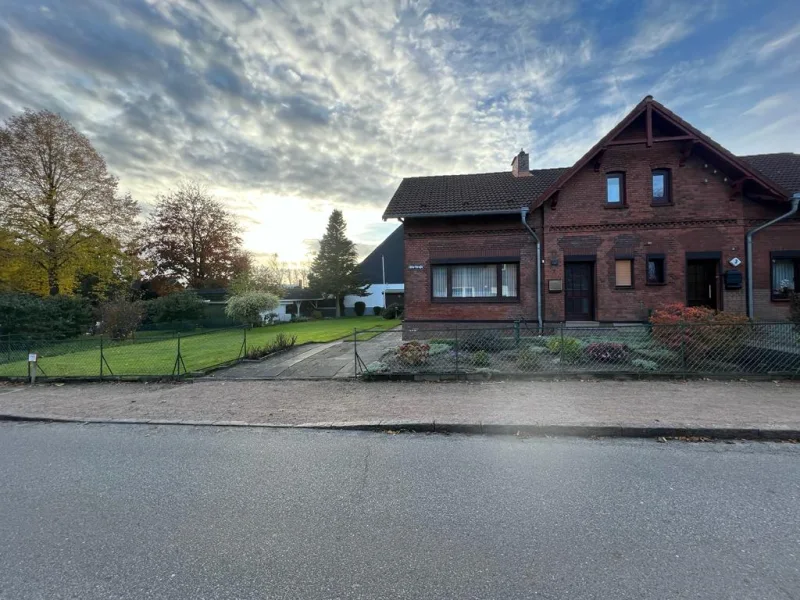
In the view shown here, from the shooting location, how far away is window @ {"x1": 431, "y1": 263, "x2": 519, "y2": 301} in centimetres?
1380

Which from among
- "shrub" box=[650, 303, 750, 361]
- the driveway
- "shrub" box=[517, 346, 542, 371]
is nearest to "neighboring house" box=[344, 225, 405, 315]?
the driveway

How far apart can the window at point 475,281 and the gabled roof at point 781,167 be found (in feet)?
31.0

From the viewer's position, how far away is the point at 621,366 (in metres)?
8.30

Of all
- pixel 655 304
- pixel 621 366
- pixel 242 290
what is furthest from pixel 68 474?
pixel 242 290

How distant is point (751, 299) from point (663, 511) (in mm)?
13519

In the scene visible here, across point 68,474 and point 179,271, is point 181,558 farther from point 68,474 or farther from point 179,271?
point 179,271

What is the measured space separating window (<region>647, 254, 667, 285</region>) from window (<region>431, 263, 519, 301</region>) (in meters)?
4.45

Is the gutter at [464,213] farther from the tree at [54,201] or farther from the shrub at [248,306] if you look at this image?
the tree at [54,201]

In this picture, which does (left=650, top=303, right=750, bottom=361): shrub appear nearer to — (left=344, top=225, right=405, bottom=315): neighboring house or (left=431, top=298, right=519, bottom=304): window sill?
(left=431, top=298, right=519, bottom=304): window sill

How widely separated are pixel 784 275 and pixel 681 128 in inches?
245

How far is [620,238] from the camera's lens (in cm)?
1312

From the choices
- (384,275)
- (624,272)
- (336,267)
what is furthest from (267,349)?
(384,275)

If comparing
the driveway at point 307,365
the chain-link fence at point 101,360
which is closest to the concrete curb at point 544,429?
the driveway at point 307,365

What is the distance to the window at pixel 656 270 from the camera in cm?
1296
